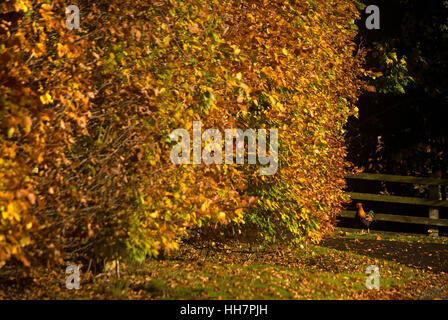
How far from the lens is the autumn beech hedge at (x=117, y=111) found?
6438mm

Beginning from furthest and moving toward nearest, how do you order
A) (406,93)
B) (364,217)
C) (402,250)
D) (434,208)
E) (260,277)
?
(406,93) < (434,208) < (364,217) < (402,250) < (260,277)

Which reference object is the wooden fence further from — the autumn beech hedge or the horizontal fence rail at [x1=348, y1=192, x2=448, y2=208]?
the autumn beech hedge

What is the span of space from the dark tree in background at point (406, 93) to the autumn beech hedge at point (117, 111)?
936 cm

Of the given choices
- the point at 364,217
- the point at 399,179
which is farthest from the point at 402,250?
the point at 399,179

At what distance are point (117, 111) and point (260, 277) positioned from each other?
11.7ft

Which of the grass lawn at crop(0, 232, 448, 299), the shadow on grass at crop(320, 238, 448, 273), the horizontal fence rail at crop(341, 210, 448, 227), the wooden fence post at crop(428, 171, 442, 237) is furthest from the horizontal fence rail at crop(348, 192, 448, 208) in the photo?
the grass lawn at crop(0, 232, 448, 299)

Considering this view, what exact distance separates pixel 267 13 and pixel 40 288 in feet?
16.7

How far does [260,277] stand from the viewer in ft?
30.1

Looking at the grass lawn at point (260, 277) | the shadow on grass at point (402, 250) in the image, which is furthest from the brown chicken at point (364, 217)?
the grass lawn at point (260, 277)

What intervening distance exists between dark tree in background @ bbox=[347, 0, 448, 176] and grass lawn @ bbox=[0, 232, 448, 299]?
16.0ft

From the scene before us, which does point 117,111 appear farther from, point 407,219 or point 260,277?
point 407,219

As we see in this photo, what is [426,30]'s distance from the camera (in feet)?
57.5
